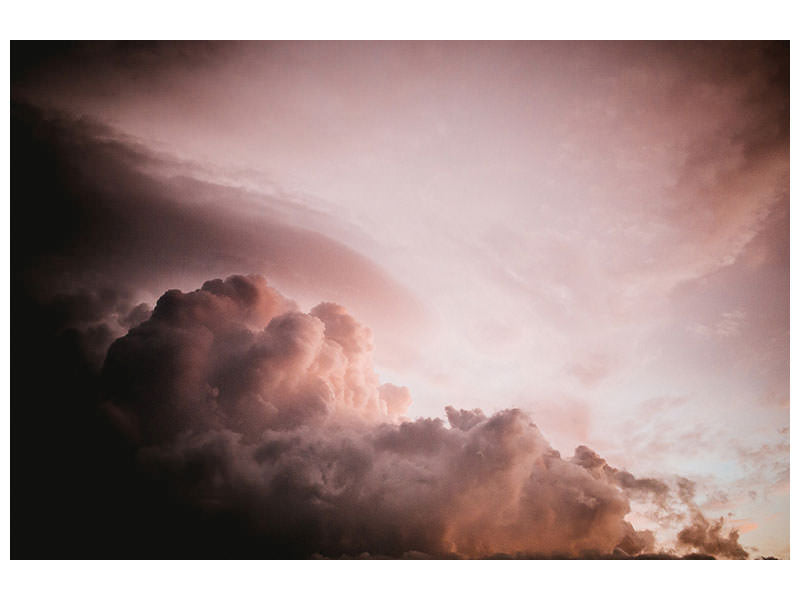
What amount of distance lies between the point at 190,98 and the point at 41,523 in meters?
7.50

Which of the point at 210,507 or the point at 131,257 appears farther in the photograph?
the point at 131,257

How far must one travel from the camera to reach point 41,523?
8.95 m

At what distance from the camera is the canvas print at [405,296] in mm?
9148

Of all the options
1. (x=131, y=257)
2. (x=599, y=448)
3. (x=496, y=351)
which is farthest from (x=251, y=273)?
(x=599, y=448)

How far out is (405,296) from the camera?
10.0 m

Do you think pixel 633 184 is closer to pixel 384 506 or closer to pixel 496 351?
pixel 496 351

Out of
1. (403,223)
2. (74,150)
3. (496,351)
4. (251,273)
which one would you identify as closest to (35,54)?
(74,150)

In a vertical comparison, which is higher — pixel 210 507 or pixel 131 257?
pixel 131 257

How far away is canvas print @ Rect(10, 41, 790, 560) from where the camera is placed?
30.0 feet

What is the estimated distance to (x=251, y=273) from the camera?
9828 mm

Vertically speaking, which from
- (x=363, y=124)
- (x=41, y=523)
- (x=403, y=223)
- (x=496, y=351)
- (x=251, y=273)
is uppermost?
(x=363, y=124)

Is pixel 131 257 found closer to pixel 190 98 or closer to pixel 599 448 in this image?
pixel 190 98
